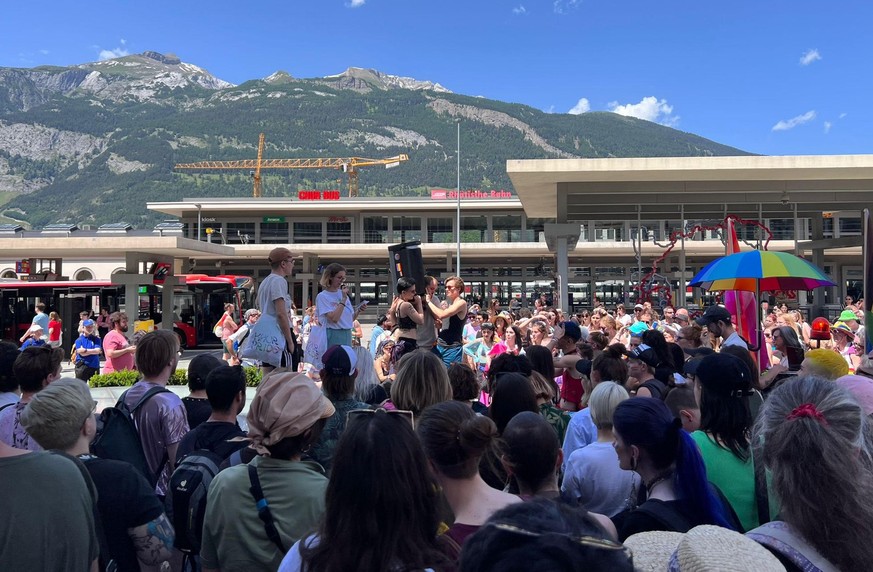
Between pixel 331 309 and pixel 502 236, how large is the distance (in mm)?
47999

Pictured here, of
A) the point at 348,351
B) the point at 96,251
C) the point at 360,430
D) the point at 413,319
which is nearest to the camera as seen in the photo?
the point at 360,430

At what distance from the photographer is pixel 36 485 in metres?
2.45

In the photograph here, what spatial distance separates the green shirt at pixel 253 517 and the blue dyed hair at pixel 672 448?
126 centimetres

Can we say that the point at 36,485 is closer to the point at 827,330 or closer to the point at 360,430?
the point at 360,430

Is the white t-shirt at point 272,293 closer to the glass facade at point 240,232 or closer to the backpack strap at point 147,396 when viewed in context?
the backpack strap at point 147,396

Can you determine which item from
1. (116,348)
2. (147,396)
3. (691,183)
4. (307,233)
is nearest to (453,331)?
(147,396)

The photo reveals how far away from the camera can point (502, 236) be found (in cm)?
5453

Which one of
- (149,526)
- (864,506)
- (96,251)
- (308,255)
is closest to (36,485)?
(149,526)

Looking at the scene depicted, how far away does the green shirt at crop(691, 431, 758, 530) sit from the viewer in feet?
10.1

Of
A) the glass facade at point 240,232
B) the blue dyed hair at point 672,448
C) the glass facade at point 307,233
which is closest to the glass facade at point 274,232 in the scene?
the glass facade at point 307,233

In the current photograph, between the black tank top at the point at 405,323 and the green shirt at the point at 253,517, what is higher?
the black tank top at the point at 405,323

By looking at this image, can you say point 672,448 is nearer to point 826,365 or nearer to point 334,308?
point 826,365

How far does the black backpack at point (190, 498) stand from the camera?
303 centimetres

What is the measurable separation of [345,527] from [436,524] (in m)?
0.26
